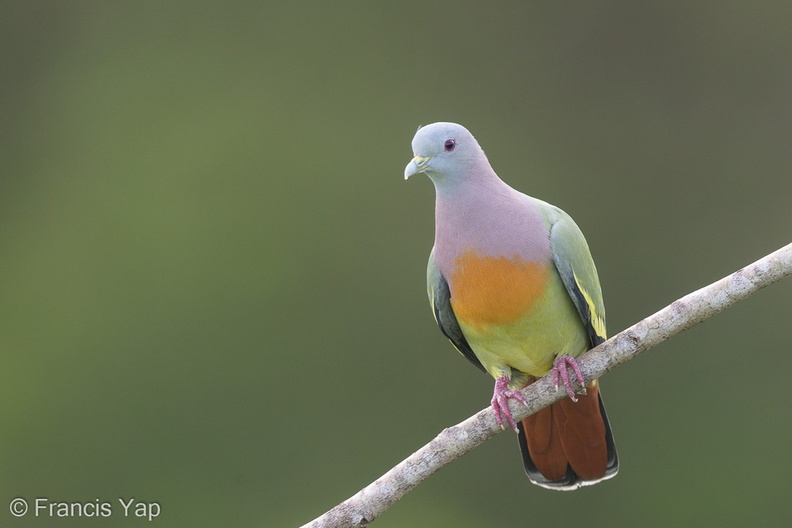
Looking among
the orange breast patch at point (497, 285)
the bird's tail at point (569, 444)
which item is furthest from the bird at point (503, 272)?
the bird's tail at point (569, 444)

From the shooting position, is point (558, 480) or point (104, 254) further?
point (104, 254)

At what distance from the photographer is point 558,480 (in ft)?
13.9

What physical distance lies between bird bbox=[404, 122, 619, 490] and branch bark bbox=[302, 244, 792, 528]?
112 millimetres

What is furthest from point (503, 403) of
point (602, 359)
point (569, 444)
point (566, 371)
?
point (569, 444)

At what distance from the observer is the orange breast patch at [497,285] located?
11.8 feet

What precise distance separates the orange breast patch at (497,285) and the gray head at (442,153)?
284 millimetres

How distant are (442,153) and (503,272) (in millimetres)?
438

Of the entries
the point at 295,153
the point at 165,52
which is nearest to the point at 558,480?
Result: the point at 295,153

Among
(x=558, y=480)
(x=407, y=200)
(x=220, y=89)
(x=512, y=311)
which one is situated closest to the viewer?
(x=512, y=311)

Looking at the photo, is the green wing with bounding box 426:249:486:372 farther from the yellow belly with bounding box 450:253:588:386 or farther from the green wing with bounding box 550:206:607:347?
the green wing with bounding box 550:206:607:347

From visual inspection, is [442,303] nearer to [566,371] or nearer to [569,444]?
[566,371]

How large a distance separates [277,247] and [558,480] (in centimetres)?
345

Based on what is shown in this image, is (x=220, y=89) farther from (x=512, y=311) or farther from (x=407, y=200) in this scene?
(x=512, y=311)

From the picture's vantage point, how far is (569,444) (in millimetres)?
4141
